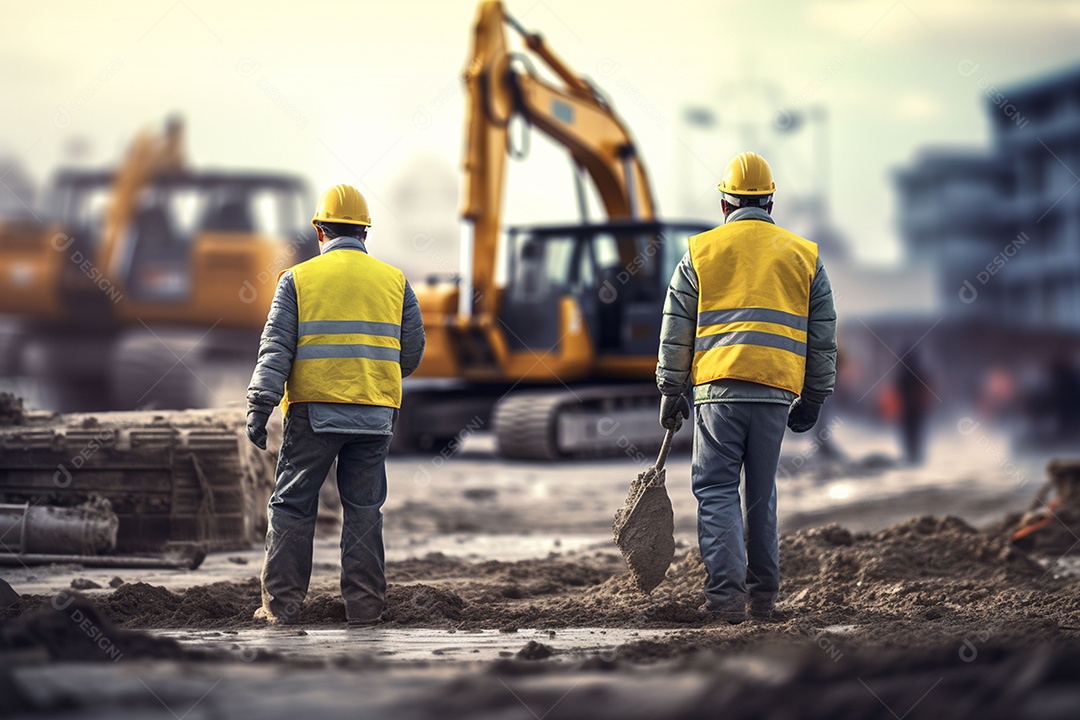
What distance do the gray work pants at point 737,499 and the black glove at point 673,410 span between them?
0.10m

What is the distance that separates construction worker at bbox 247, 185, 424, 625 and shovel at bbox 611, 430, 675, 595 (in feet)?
3.59

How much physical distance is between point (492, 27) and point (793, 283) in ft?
33.9

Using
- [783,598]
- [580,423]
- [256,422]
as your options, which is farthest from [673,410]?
[580,423]

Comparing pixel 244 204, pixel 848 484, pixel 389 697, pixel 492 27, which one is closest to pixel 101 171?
pixel 244 204

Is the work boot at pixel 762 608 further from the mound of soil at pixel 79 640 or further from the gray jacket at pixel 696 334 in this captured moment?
the mound of soil at pixel 79 640

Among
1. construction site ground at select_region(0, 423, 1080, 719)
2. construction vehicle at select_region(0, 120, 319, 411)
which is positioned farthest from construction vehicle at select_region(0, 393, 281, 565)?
construction vehicle at select_region(0, 120, 319, 411)

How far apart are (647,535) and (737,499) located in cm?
45

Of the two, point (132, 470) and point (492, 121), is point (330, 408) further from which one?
point (492, 121)

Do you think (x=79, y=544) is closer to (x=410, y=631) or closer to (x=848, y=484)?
(x=410, y=631)

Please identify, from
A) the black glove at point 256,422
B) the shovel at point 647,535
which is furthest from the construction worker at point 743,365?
the black glove at point 256,422

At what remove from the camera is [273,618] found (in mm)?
5355

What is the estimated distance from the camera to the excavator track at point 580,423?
14648mm

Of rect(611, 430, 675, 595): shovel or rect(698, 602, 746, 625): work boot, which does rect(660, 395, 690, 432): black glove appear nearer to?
rect(611, 430, 675, 595): shovel

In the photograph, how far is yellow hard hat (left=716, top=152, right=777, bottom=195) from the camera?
5668 millimetres
